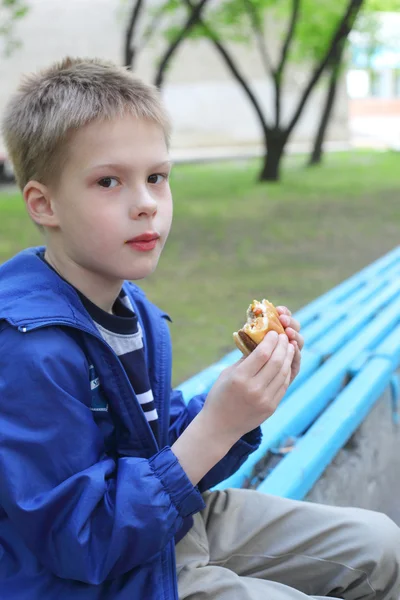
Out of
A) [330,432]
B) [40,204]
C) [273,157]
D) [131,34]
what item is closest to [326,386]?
[330,432]

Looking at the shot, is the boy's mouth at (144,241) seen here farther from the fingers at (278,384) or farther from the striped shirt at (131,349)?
the fingers at (278,384)

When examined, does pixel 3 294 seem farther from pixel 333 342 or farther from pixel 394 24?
pixel 394 24

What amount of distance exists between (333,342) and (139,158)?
2153 millimetres

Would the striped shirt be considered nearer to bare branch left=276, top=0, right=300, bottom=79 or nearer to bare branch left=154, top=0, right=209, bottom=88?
bare branch left=154, top=0, right=209, bottom=88

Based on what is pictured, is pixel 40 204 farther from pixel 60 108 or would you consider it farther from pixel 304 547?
pixel 304 547

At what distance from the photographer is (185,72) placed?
961 inches

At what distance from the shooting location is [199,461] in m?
1.44

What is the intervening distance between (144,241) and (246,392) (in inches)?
14.8

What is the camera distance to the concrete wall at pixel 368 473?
2770 millimetres

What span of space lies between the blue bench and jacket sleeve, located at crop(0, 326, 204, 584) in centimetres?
93

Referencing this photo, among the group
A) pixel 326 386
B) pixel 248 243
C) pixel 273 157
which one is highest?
pixel 326 386

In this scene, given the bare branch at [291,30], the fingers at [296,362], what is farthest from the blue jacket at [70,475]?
the bare branch at [291,30]

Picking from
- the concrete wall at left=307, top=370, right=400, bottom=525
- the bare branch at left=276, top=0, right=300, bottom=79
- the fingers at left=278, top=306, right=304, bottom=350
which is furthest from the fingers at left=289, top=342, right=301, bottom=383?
the bare branch at left=276, top=0, right=300, bottom=79

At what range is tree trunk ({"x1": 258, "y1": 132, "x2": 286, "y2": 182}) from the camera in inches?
524
